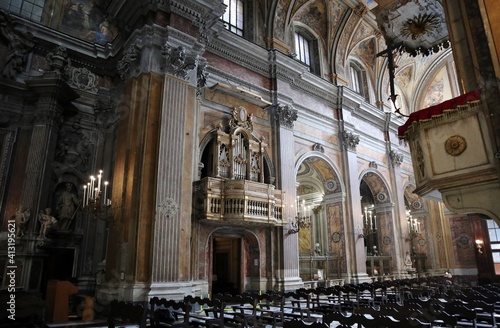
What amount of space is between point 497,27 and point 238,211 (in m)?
6.93

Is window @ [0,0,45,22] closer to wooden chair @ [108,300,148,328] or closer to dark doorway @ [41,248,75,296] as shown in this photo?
dark doorway @ [41,248,75,296]

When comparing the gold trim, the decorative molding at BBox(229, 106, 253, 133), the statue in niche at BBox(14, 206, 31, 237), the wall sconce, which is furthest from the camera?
the wall sconce

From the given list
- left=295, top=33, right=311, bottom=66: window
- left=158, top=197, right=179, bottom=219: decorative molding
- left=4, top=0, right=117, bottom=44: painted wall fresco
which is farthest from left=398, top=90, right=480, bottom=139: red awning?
left=295, top=33, right=311, bottom=66: window

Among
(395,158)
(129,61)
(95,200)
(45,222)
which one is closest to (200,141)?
(129,61)

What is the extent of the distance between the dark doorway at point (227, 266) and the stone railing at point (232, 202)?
1.83 meters

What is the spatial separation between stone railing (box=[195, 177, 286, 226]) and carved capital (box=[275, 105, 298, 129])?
311 cm

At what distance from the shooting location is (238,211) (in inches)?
376

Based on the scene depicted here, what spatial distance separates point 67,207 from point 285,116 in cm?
756

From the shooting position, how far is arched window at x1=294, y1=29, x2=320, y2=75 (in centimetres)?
1504

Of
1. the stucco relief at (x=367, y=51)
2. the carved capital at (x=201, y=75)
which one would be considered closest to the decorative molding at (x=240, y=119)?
the carved capital at (x=201, y=75)

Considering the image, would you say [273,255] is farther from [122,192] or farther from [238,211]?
[122,192]

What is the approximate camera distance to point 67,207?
9.77 meters

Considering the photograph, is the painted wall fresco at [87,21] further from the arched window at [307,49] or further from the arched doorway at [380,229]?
the arched doorway at [380,229]

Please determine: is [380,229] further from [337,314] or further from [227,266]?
[337,314]
